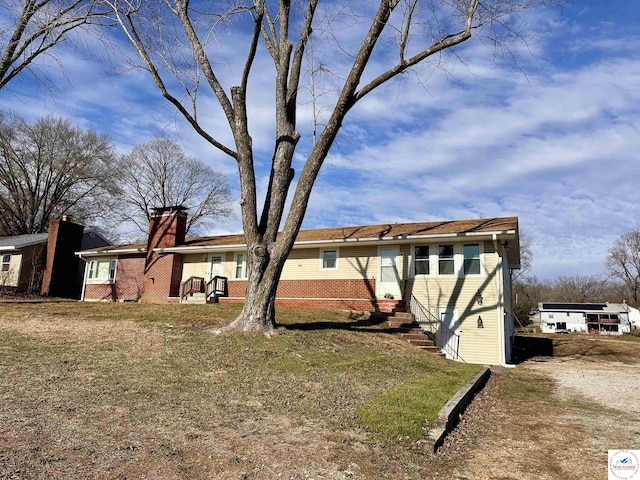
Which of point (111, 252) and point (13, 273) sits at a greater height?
point (111, 252)

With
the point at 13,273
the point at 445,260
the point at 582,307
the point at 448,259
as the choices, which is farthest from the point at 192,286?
the point at 582,307

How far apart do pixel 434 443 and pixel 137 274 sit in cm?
2216

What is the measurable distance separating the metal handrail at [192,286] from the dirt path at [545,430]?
46.5 feet

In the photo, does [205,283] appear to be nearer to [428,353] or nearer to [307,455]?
[428,353]

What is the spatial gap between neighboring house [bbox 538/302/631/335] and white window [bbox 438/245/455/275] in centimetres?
4909

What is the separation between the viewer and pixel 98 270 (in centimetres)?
2586

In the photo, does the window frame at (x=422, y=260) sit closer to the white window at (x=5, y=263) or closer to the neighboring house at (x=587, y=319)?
the white window at (x=5, y=263)

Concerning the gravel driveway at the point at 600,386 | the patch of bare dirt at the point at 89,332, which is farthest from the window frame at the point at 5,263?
the gravel driveway at the point at 600,386

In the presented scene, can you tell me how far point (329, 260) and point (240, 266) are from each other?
15.3 ft

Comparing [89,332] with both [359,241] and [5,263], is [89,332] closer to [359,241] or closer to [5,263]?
[359,241]

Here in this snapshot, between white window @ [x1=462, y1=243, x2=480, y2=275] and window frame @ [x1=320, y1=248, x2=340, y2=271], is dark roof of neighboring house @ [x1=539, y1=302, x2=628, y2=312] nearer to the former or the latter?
white window @ [x1=462, y1=243, x2=480, y2=275]

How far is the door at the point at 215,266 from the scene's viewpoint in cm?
2131

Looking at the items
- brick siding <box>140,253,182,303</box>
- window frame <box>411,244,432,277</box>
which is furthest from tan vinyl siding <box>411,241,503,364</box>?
brick siding <box>140,253,182,303</box>

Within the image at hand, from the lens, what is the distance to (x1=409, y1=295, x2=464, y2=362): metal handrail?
15.5 metres
